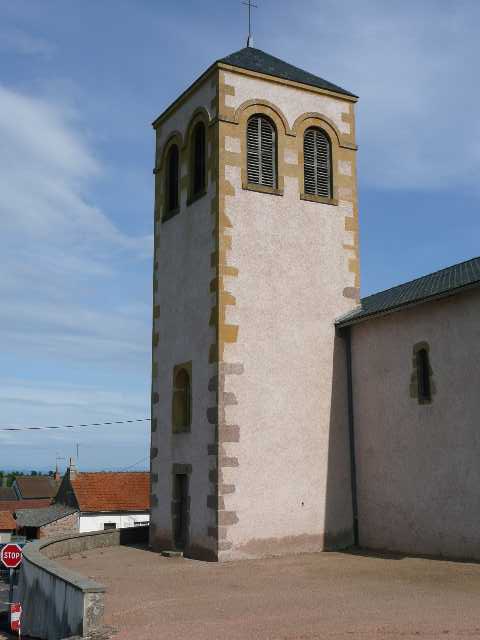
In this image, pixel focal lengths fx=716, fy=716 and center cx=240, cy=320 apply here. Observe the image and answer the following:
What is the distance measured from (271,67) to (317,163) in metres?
2.74

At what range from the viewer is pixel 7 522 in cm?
5822

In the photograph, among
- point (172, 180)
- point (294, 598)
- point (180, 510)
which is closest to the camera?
point (294, 598)

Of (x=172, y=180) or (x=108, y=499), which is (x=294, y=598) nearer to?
(x=172, y=180)

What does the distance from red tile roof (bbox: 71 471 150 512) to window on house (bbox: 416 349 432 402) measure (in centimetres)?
3116

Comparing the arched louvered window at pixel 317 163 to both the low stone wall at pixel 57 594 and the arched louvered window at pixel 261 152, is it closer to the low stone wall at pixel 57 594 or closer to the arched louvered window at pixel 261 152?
the arched louvered window at pixel 261 152

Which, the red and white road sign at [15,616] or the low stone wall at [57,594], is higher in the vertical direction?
the low stone wall at [57,594]

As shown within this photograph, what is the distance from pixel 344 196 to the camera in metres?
18.4

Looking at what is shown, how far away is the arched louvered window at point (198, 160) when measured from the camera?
17.9 m

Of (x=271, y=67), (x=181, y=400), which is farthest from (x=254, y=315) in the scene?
(x=271, y=67)

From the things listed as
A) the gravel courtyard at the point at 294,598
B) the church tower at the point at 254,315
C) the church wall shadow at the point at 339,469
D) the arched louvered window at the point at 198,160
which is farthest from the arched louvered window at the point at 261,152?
the gravel courtyard at the point at 294,598

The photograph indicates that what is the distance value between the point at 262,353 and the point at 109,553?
6.12m

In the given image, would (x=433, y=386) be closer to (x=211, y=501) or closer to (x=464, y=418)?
(x=464, y=418)

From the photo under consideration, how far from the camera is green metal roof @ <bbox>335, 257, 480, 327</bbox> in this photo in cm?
1439

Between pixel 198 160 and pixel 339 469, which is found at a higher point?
pixel 198 160
